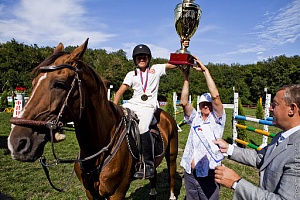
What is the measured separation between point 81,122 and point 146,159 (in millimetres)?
1182

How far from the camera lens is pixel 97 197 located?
2.67 m

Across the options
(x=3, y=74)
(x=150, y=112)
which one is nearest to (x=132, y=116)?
(x=150, y=112)

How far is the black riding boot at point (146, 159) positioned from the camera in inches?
114

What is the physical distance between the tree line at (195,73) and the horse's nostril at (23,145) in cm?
3899

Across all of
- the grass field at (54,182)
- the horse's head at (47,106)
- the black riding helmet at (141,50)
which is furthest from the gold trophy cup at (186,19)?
the grass field at (54,182)

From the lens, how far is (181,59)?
2.71 metres

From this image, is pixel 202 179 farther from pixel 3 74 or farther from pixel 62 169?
pixel 3 74

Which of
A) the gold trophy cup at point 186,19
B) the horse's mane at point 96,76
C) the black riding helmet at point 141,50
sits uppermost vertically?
the gold trophy cup at point 186,19

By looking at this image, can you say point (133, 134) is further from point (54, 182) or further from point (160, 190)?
point (54, 182)

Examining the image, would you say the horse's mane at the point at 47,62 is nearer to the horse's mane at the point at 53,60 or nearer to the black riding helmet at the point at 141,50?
the horse's mane at the point at 53,60

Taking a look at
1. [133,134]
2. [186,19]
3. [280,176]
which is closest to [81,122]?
[133,134]

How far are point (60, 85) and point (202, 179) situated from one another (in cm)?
228

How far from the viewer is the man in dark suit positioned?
1.31 metres

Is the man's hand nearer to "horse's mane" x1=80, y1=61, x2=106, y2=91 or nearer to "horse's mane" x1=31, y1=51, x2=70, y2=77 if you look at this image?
"horse's mane" x1=80, y1=61, x2=106, y2=91
